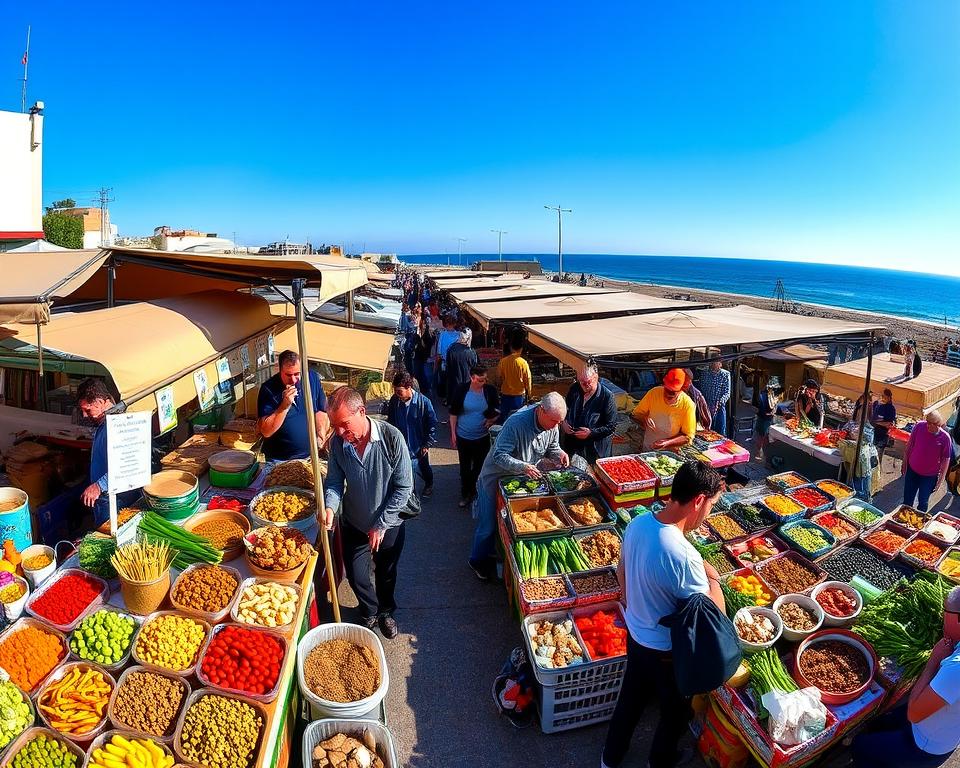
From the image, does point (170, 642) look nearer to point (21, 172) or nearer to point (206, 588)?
point (206, 588)

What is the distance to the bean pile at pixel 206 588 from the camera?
126 inches

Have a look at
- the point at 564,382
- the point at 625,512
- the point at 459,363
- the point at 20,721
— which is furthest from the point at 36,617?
the point at 564,382

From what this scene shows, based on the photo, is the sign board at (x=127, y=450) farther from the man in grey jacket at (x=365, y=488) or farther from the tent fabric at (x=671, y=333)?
the tent fabric at (x=671, y=333)

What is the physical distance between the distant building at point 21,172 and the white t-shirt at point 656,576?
20.8 metres

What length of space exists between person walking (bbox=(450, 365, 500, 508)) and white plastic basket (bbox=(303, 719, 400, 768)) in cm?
363

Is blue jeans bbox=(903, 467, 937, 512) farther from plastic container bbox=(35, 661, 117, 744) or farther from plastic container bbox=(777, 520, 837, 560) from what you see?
plastic container bbox=(35, 661, 117, 744)

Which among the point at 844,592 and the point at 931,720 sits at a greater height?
the point at 931,720

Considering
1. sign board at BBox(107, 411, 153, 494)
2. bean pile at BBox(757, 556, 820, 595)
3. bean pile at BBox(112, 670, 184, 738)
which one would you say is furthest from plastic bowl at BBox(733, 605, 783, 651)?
sign board at BBox(107, 411, 153, 494)

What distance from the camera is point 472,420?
250 inches

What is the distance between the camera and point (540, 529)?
4641mm

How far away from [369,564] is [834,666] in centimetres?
331

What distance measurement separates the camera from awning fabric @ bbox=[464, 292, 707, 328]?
9273 millimetres

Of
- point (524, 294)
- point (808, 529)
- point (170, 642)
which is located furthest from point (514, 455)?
point (524, 294)

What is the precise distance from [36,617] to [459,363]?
576cm
